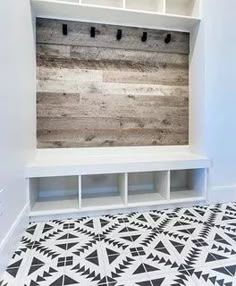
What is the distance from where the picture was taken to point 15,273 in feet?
4.22

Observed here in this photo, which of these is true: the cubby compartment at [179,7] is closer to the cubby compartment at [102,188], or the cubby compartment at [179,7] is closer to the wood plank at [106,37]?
the wood plank at [106,37]

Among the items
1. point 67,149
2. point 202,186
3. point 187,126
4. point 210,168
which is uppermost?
point 187,126

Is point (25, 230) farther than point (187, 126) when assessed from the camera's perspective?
No

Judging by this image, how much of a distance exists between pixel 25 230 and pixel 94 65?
5.33 feet

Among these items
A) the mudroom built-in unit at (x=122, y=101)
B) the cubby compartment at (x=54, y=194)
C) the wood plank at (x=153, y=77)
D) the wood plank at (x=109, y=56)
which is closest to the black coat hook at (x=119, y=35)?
the mudroom built-in unit at (x=122, y=101)

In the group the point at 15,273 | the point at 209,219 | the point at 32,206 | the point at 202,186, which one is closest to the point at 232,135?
the point at 202,186

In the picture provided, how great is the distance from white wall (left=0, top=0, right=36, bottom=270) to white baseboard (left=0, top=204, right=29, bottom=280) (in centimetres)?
3

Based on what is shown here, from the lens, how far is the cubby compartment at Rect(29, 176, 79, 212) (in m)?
2.04

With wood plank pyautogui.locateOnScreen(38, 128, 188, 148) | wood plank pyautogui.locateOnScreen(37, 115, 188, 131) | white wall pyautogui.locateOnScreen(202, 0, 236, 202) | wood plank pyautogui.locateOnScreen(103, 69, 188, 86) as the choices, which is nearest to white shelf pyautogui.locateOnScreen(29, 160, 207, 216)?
white wall pyautogui.locateOnScreen(202, 0, 236, 202)

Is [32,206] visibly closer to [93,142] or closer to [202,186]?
[93,142]

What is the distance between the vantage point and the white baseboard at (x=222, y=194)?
7.53 ft

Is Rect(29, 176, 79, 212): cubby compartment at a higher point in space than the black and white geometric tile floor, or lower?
higher

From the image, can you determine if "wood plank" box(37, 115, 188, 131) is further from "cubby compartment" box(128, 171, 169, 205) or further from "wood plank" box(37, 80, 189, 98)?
"cubby compartment" box(128, 171, 169, 205)

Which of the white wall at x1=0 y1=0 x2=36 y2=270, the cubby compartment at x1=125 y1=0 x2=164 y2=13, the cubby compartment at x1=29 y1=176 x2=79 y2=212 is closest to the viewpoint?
the white wall at x1=0 y1=0 x2=36 y2=270
